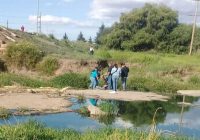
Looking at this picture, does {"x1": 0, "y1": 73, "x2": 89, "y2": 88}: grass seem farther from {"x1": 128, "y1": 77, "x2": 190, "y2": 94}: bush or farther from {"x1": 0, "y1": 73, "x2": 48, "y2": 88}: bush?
{"x1": 128, "y1": 77, "x2": 190, "y2": 94}: bush

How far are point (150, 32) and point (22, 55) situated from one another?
33.7 m

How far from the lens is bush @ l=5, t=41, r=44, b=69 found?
43344mm

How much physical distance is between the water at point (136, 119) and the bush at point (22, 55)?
54.5 ft

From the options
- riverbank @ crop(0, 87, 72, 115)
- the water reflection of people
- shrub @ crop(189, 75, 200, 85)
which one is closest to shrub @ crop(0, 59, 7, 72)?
riverbank @ crop(0, 87, 72, 115)

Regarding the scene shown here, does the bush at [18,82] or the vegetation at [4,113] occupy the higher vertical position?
the bush at [18,82]

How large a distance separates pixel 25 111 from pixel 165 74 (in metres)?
27.0

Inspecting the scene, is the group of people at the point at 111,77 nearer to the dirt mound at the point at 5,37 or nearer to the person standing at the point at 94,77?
the person standing at the point at 94,77

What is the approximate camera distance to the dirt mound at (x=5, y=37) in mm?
45062

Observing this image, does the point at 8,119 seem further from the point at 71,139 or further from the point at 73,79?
the point at 73,79

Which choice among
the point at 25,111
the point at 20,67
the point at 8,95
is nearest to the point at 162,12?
the point at 20,67

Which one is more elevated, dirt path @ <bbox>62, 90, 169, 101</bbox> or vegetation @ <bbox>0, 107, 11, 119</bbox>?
vegetation @ <bbox>0, 107, 11, 119</bbox>

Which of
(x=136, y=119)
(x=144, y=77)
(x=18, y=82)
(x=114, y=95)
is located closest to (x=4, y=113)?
(x=136, y=119)

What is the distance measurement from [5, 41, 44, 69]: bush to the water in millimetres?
16617

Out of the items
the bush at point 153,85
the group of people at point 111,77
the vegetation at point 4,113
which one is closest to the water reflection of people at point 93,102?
the group of people at point 111,77
